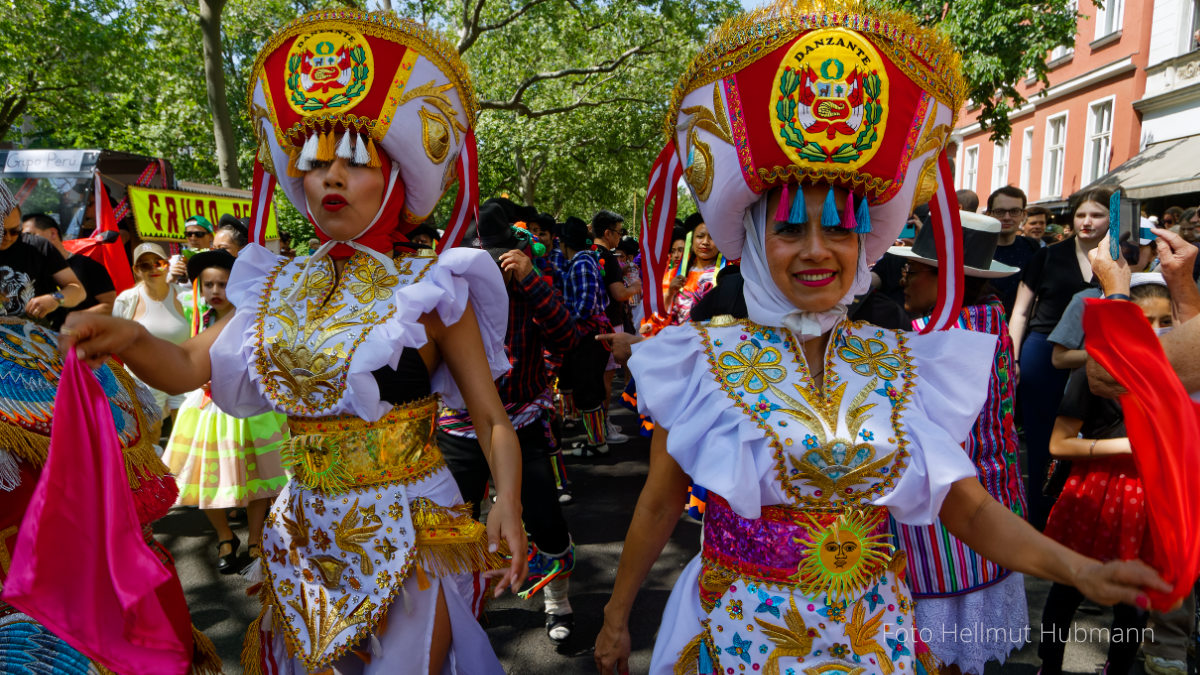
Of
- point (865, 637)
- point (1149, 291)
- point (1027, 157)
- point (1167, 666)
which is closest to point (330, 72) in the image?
point (865, 637)

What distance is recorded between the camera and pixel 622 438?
7418 millimetres

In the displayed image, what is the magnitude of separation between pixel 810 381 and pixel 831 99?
Answer: 618 millimetres

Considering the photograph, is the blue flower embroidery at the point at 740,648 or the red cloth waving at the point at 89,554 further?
the blue flower embroidery at the point at 740,648

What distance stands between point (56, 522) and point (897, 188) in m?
1.94

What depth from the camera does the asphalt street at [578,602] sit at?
11.3 ft

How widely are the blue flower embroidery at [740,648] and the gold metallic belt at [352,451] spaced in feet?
3.14

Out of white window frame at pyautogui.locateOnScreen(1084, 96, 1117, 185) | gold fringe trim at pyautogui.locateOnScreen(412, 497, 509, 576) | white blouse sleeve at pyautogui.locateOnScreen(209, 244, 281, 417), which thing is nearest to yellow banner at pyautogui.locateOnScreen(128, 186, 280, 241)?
white blouse sleeve at pyautogui.locateOnScreen(209, 244, 281, 417)

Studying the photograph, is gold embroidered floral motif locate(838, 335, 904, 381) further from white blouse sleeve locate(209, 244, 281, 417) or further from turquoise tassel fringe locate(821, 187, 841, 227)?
white blouse sleeve locate(209, 244, 281, 417)

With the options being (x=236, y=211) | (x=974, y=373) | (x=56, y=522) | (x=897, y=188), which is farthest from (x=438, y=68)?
(x=236, y=211)

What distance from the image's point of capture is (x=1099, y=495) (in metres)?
2.76

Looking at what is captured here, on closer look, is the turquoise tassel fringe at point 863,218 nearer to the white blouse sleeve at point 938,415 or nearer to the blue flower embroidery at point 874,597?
the white blouse sleeve at point 938,415

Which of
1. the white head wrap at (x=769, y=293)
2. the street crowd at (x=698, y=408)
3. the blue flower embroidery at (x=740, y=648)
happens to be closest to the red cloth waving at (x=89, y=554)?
the street crowd at (x=698, y=408)

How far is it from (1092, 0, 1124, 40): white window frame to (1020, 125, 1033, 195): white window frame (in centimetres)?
408

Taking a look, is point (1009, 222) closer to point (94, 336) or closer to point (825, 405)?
point (825, 405)
